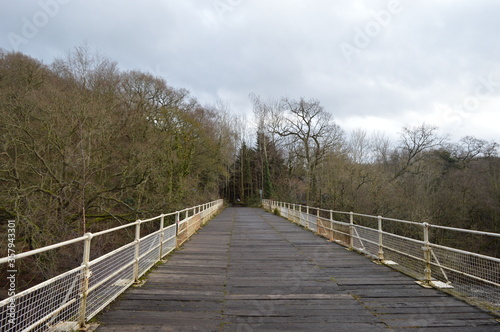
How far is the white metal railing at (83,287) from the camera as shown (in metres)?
3.08

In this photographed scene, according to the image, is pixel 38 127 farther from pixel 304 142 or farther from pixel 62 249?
pixel 304 142

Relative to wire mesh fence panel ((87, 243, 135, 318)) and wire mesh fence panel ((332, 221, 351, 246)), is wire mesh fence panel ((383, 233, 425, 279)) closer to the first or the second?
wire mesh fence panel ((332, 221, 351, 246))

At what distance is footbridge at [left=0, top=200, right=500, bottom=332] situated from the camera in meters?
3.64

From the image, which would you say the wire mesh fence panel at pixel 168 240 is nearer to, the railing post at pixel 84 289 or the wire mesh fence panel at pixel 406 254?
the railing post at pixel 84 289

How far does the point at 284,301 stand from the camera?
4590 mm

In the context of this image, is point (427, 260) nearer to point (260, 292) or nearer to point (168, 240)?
point (260, 292)

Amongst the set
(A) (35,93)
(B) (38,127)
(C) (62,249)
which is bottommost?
(C) (62,249)

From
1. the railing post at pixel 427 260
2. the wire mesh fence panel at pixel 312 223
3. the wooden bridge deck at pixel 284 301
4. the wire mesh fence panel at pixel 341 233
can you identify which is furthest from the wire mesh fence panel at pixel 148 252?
the wire mesh fence panel at pixel 312 223

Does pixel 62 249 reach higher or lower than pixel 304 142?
lower

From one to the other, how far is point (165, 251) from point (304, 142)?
3189 centimetres

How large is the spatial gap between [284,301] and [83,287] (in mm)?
2625

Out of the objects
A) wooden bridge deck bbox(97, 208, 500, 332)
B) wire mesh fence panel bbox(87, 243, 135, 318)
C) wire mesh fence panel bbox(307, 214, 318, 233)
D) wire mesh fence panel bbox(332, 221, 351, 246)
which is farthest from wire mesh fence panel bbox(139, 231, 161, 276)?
wire mesh fence panel bbox(307, 214, 318, 233)

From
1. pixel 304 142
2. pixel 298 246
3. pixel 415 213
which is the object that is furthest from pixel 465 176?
pixel 298 246

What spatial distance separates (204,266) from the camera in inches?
274
